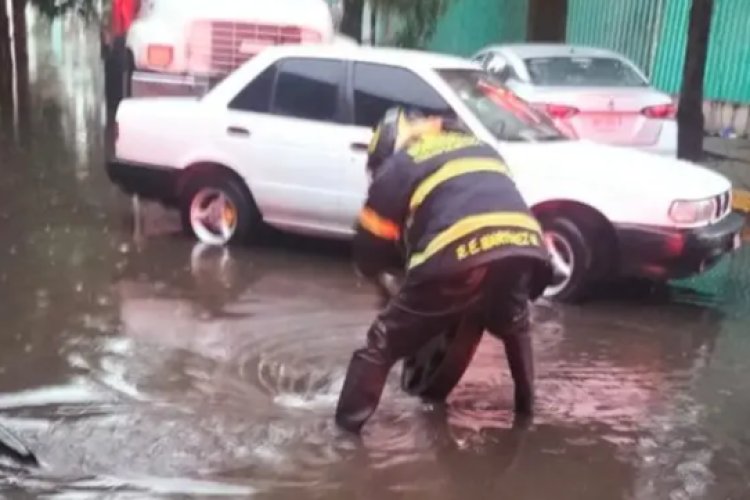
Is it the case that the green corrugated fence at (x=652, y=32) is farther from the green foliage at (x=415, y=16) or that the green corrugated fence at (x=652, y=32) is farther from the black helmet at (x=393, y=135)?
the black helmet at (x=393, y=135)

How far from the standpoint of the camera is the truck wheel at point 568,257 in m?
8.42

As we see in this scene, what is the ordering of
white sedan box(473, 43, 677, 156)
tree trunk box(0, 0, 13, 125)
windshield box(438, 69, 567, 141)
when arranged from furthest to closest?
1. tree trunk box(0, 0, 13, 125)
2. white sedan box(473, 43, 677, 156)
3. windshield box(438, 69, 567, 141)

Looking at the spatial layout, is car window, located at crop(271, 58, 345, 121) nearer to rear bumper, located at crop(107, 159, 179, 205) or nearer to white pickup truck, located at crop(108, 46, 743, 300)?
white pickup truck, located at crop(108, 46, 743, 300)

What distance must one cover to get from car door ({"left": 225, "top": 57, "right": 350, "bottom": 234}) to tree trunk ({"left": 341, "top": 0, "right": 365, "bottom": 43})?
10796mm

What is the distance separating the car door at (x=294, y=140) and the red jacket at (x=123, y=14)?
5606 mm

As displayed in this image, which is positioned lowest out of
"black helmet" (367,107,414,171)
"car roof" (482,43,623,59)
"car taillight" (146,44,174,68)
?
"car taillight" (146,44,174,68)

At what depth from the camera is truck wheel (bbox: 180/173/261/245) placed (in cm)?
970

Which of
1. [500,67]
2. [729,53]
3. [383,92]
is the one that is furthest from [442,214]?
[729,53]

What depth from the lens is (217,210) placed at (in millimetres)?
10000

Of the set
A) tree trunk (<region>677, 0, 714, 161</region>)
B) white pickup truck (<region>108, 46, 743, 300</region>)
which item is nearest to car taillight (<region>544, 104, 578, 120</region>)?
white pickup truck (<region>108, 46, 743, 300</region>)

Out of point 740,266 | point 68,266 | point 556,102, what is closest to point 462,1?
point 556,102

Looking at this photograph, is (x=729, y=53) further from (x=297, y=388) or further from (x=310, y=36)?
(x=297, y=388)

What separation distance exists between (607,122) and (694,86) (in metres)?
2.79

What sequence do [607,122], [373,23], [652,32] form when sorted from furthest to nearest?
[373,23]
[652,32]
[607,122]
